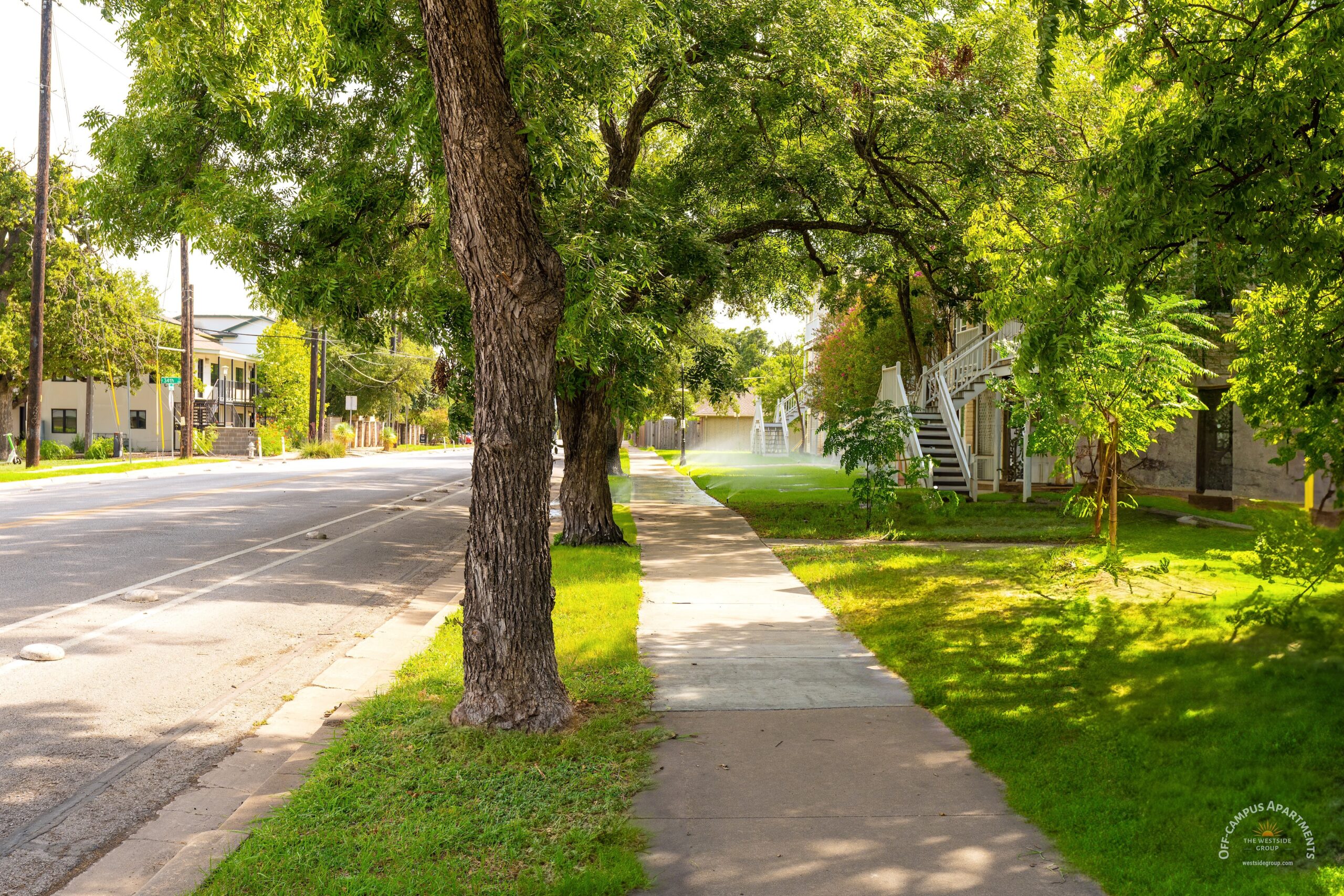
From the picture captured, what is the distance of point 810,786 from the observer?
5.09 metres

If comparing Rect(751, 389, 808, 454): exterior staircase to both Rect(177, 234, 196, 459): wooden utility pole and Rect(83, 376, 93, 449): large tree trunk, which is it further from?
Rect(83, 376, 93, 449): large tree trunk

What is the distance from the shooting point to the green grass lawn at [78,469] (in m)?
27.2

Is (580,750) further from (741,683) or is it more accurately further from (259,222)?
(259,222)

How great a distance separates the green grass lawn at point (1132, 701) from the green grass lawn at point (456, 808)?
1.96 metres

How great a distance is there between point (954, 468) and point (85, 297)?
111 feet

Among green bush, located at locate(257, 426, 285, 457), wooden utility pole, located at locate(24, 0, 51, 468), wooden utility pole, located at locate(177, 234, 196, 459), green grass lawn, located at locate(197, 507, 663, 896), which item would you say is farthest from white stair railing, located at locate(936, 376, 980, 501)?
green bush, located at locate(257, 426, 285, 457)

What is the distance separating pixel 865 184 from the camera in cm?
1820

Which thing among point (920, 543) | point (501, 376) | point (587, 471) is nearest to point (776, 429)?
point (920, 543)

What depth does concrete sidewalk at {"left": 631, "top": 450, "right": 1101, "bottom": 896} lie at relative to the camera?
13.4 feet

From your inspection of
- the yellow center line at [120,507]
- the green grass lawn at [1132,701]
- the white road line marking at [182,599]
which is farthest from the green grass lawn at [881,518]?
the yellow center line at [120,507]

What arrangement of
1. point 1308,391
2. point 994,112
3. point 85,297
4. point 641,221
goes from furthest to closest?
point 85,297 → point 994,112 → point 641,221 → point 1308,391

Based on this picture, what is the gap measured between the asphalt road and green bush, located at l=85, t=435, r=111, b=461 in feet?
72.4

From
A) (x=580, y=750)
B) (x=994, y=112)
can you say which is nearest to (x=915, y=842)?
(x=580, y=750)

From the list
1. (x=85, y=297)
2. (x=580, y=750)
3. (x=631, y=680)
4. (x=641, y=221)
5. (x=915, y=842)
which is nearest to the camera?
(x=915, y=842)
